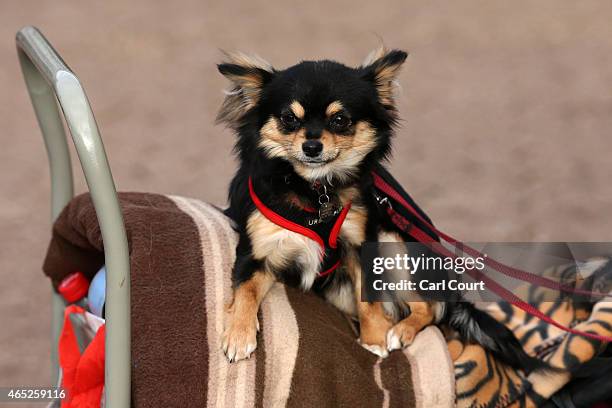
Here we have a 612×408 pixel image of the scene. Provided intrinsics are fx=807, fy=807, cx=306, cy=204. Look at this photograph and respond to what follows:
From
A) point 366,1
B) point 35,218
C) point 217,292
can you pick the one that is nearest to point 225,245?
point 217,292

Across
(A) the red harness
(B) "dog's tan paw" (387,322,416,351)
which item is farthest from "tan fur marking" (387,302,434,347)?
(A) the red harness

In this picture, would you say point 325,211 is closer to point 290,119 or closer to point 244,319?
point 290,119

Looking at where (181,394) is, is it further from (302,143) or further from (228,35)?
(228,35)

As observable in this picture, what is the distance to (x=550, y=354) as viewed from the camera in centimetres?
235

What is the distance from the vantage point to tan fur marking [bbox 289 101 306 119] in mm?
2107

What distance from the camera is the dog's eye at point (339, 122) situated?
7.01 feet

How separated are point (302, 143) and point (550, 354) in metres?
0.97

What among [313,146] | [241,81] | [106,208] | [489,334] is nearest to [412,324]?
[489,334]

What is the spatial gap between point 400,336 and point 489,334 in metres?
0.27

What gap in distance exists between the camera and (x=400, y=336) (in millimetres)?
2299

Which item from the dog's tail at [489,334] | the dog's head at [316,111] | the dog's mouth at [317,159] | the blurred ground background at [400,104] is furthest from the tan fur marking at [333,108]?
the blurred ground background at [400,104]

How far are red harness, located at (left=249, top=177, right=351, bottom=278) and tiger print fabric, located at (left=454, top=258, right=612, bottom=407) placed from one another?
48 cm

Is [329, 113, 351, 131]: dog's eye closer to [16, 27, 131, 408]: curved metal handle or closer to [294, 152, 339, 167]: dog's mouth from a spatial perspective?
[294, 152, 339, 167]: dog's mouth

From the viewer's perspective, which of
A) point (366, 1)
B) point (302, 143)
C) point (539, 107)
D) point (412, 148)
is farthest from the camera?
point (366, 1)
